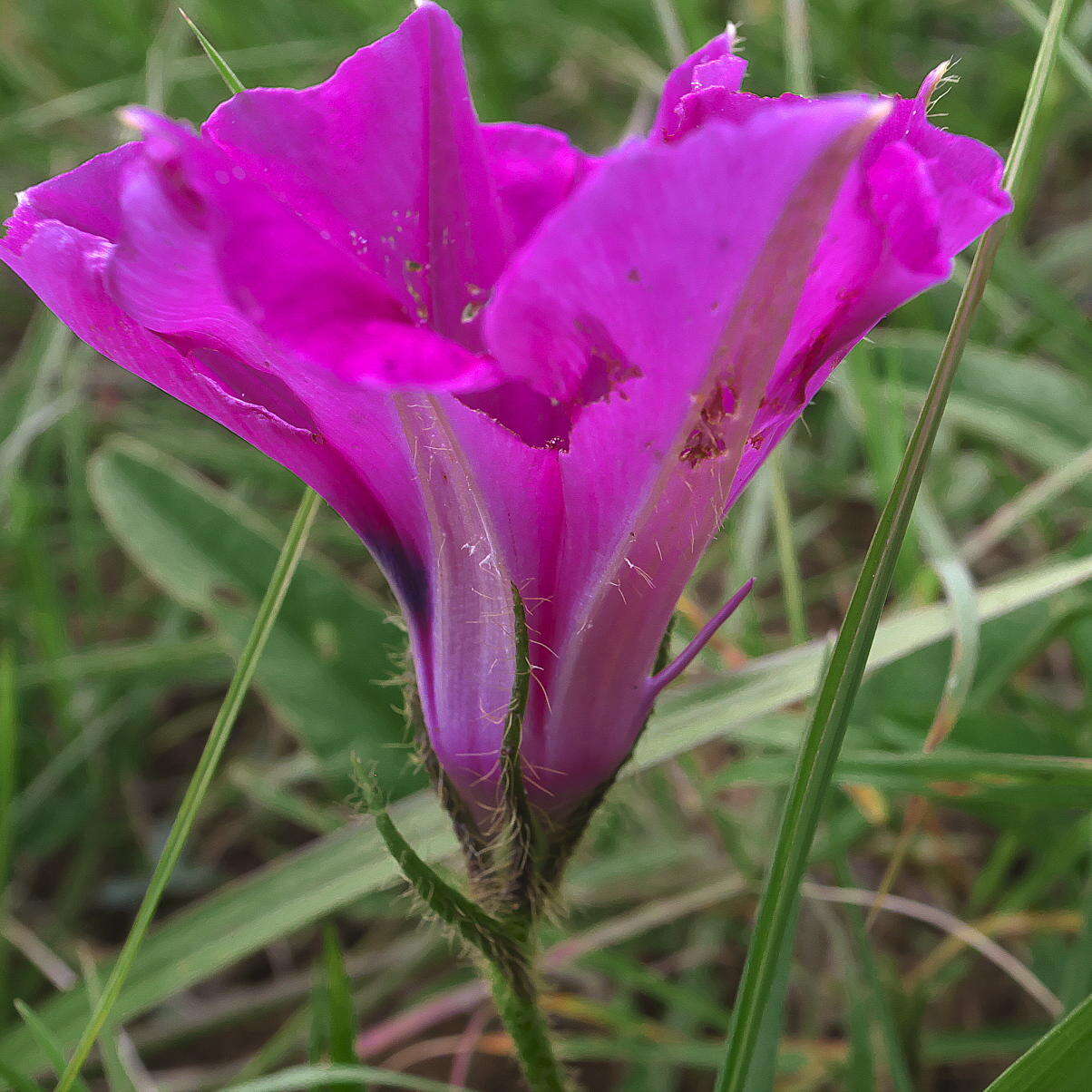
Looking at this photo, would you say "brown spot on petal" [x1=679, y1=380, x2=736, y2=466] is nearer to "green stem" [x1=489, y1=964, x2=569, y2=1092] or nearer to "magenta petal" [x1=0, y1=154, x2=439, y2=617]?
"magenta petal" [x1=0, y1=154, x2=439, y2=617]

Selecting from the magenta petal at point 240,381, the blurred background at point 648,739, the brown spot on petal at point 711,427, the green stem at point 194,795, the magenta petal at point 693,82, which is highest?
the magenta petal at point 693,82

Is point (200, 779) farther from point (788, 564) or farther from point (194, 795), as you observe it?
point (788, 564)

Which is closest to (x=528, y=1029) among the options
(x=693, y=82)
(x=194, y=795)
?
(x=194, y=795)

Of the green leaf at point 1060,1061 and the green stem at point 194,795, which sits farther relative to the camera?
the green stem at point 194,795

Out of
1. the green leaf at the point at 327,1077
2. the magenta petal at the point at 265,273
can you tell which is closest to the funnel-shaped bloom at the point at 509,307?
the magenta petal at the point at 265,273

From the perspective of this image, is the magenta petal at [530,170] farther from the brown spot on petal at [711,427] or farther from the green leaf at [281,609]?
the green leaf at [281,609]

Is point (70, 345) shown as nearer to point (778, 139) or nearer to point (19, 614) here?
point (19, 614)

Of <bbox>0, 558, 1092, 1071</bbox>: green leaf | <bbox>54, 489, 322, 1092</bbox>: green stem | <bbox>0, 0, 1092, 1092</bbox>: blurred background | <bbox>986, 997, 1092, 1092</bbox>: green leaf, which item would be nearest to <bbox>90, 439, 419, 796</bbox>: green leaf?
<bbox>0, 0, 1092, 1092</bbox>: blurred background

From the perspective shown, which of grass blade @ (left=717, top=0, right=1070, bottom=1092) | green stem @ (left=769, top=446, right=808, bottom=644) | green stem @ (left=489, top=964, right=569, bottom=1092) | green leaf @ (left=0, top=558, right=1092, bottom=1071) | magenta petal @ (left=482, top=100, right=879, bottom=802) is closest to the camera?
magenta petal @ (left=482, top=100, right=879, bottom=802)
